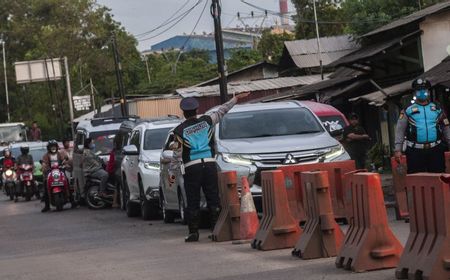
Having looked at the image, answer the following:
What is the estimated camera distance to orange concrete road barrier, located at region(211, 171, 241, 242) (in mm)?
13523

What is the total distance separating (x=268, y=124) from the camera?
53.9 ft

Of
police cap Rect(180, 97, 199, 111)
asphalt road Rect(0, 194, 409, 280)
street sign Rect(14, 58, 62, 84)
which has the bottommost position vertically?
asphalt road Rect(0, 194, 409, 280)

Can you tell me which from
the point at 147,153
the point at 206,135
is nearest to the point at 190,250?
the point at 206,135

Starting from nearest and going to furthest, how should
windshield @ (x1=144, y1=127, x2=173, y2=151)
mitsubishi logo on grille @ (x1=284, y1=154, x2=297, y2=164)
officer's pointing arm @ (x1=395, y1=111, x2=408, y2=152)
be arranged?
officer's pointing arm @ (x1=395, y1=111, x2=408, y2=152) → mitsubishi logo on grille @ (x1=284, y1=154, x2=297, y2=164) → windshield @ (x1=144, y1=127, x2=173, y2=151)

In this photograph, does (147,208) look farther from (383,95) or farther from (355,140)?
(383,95)

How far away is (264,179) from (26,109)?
80.9 m

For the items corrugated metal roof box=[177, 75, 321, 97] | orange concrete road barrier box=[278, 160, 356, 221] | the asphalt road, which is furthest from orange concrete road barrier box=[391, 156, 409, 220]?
corrugated metal roof box=[177, 75, 321, 97]

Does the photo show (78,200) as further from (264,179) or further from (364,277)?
(364,277)

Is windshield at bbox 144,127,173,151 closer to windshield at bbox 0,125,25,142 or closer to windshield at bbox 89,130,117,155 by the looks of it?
windshield at bbox 89,130,117,155

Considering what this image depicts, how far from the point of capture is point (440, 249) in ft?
26.5

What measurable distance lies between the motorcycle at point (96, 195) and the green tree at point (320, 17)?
140 feet

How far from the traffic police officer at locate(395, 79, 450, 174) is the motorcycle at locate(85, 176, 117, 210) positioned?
12731mm

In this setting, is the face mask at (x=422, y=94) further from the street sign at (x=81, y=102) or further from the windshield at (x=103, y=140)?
the street sign at (x=81, y=102)

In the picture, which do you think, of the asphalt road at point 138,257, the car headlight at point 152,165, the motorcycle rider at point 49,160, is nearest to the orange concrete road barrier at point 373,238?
the asphalt road at point 138,257
